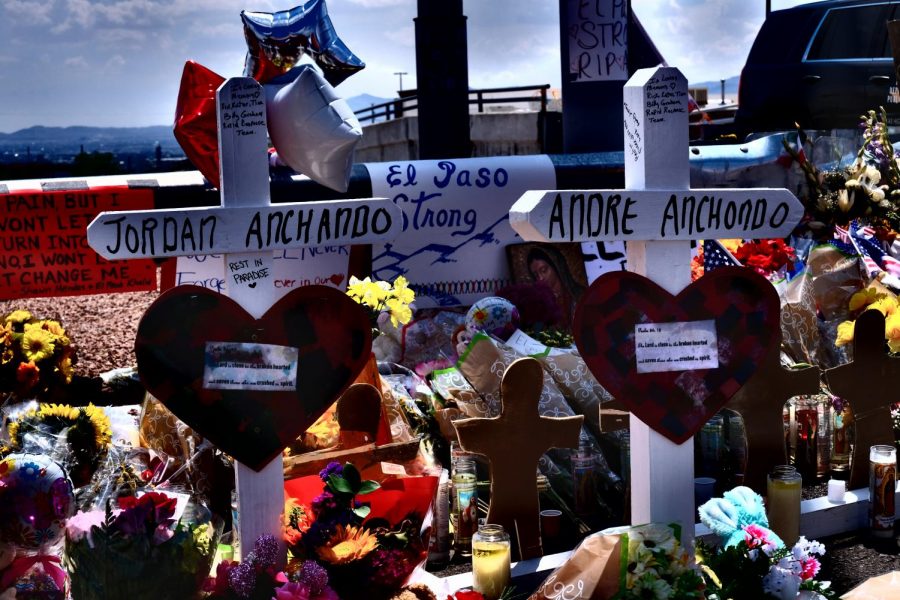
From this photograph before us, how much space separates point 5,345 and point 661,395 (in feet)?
9.56

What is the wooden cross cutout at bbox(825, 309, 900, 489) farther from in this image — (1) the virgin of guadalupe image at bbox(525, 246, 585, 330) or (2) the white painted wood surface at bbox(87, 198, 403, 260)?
(1) the virgin of guadalupe image at bbox(525, 246, 585, 330)

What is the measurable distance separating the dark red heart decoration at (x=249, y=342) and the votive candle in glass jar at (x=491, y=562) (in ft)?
1.93

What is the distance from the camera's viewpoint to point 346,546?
7.57 feet

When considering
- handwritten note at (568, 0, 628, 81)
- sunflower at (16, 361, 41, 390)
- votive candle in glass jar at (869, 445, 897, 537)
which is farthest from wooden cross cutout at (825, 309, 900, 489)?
handwritten note at (568, 0, 628, 81)

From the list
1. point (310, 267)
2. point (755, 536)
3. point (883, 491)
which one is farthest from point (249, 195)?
point (310, 267)

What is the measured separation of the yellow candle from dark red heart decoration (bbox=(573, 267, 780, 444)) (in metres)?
0.52

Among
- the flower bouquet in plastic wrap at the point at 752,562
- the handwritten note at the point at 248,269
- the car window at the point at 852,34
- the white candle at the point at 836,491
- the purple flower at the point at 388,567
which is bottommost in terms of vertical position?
the white candle at the point at 836,491

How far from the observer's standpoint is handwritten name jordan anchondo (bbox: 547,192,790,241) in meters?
2.55

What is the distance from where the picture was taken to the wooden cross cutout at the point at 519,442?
10.1 ft

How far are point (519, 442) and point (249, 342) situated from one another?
994 millimetres

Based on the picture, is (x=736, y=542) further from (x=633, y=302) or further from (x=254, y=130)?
(x=254, y=130)

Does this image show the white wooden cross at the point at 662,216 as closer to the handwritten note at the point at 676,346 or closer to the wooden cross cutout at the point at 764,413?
the handwritten note at the point at 676,346

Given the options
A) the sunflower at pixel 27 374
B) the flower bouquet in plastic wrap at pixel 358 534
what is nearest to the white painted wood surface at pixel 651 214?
the flower bouquet in plastic wrap at pixel 358 534

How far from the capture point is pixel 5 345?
170 inches
